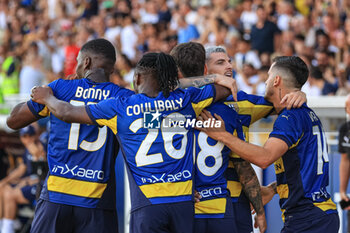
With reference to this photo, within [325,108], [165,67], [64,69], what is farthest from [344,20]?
[165,67]

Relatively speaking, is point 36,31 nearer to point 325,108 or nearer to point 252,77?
point 252,77

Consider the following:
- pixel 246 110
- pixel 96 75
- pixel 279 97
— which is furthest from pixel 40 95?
pixel 279 97

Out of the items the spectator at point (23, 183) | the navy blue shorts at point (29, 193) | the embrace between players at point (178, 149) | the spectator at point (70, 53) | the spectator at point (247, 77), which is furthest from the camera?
the spectator at point (70, 53)

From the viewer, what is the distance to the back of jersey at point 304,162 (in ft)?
14.7

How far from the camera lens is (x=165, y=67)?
4.34m

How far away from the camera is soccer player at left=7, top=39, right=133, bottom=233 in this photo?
4.75 m

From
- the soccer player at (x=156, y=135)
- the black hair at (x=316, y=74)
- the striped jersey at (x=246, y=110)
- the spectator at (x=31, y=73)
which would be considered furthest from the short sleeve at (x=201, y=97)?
the spectator at (x=31, y=73)

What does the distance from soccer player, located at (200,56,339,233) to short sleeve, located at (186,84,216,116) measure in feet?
0.25

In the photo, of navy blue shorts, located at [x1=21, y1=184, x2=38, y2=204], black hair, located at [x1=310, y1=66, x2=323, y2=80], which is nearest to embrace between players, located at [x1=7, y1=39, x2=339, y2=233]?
navy blue shorts, located at [x1=21, y1=184, x2=38, y2=204]

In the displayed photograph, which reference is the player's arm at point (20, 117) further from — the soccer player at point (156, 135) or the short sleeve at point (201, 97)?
the short sleeve at point (201, 97)

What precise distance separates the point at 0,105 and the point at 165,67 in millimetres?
7334

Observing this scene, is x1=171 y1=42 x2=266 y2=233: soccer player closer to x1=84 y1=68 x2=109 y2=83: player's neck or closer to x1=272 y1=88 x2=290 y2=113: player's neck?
x1=272 y1=88 x2=290 y2=113: player's neck

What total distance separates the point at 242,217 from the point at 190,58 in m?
1.38

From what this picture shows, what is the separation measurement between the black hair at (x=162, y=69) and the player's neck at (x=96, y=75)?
2.00 ft
